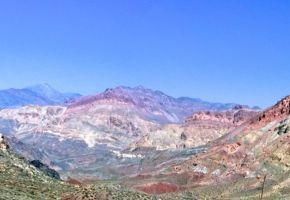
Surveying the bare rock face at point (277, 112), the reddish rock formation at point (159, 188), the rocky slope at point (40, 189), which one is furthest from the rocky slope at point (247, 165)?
the rocky slope at point (40, 189)

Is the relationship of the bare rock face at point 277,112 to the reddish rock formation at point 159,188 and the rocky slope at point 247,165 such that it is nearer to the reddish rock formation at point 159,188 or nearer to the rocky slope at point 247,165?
the rocky slope at point 247,165

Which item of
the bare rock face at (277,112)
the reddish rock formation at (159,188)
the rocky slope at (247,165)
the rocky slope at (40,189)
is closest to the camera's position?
the rocky slope at (40,189)

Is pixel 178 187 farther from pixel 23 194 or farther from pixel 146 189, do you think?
pixel 23 194

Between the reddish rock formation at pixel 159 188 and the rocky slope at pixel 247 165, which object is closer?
the rocky slope at pixel 247 165

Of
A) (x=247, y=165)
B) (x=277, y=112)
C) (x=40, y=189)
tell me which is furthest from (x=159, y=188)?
(x=40, y=189)

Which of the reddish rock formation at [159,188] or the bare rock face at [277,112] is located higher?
the bare rock face at [277,112]

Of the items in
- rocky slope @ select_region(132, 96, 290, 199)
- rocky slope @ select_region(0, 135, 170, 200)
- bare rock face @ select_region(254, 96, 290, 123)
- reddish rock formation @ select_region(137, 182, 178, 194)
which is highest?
bare rock face @ select_region(254, 96, 290, 123)

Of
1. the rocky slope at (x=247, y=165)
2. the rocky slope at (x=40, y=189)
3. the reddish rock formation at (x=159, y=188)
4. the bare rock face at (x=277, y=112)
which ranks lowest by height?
the rocky slope at (x=40, y=189)

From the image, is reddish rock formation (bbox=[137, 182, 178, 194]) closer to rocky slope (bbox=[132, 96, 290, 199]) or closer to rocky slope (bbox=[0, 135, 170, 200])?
rocky slope (bbox=[132, 96, 290, 199])

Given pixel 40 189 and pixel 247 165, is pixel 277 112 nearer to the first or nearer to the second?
pixel 247 165

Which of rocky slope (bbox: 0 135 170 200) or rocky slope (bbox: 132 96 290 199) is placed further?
rocky slope (bbox: 132 96 290 199)

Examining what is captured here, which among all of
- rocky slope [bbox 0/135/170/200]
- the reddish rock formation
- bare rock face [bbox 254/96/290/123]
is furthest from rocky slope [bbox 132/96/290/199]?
rocky slope [bbox 0/135/170/200]

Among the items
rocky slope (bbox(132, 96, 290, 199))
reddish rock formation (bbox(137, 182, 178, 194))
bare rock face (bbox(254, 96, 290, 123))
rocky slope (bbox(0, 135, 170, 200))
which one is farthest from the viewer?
bare rock face (bbox(254, 96, 290, 123))

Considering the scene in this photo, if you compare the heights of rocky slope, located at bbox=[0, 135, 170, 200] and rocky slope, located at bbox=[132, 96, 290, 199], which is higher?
rocky slope, located at bbox=[132, 96, 290, 199]
